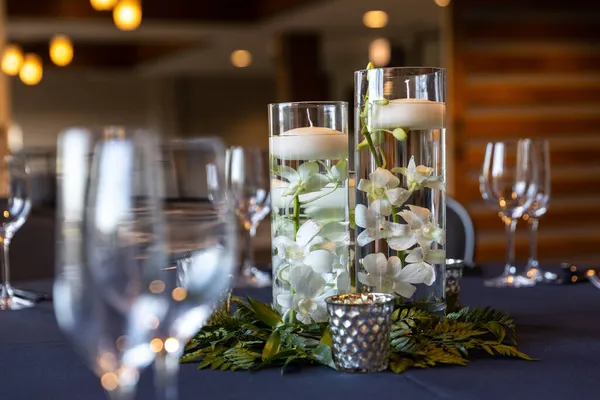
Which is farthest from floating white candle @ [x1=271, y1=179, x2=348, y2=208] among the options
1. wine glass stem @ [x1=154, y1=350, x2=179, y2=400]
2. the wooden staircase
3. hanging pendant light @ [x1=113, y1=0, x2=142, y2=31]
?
hanging pendant light @ [x1=113, y1=0, x2=142, y2=31]

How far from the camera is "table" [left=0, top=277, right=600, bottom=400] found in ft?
2.72

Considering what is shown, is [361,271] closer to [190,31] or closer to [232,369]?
[232,369]

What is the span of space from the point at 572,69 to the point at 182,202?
17.6ft

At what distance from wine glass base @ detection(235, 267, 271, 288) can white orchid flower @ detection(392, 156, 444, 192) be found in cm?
62

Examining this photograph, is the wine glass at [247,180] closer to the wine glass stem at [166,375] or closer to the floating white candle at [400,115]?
the floating white candle at [400,115]

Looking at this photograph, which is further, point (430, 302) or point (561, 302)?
point (561, 302)

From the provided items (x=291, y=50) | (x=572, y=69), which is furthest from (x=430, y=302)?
(x=291, y=50)

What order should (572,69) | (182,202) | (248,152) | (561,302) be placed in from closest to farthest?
(182,202) < (561,302) < (248,152) < (572,69)

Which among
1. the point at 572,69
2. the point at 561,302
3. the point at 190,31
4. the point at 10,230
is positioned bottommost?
the point at 561,302

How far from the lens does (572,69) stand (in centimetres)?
562

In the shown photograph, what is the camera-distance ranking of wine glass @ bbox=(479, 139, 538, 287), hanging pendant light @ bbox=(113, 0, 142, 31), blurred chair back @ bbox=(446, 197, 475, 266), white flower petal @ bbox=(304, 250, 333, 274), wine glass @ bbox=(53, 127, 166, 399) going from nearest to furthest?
wine glass @ bbox=(53, 127, 166, 399), white flower petal @ bbox=(304, 250, 333, 274), wine glass @ bbox=(479, 139, 538, 287), blurred chair back @ bbox=(446, 197, 475, 266), hanging pendant light @ bbox=(113, 0, 142, 31)

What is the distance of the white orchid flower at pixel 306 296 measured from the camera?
978 millimetres

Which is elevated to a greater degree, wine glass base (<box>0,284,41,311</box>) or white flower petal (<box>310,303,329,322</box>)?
white flower petal (<box>310,303,329,322</box>)

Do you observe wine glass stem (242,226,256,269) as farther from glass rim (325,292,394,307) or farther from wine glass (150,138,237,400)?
wine glass (150,138,237,400)
